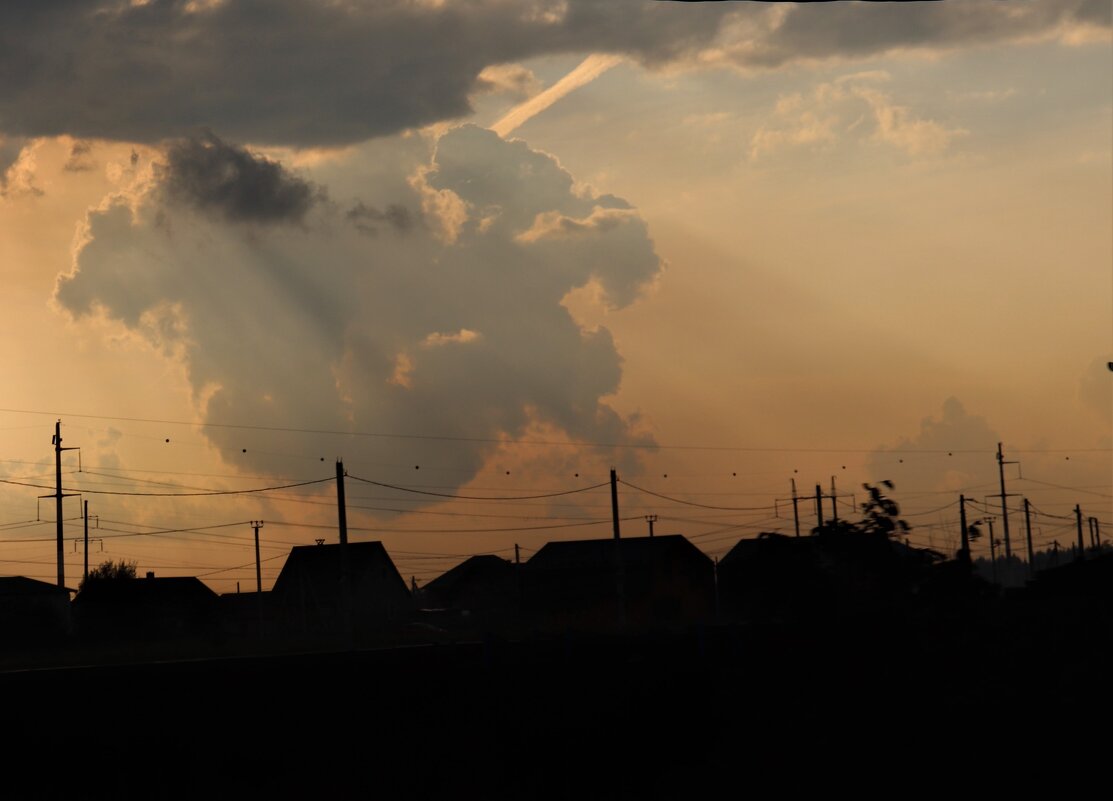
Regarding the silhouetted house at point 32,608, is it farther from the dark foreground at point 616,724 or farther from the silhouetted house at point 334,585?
the dark foreground at point 616,724

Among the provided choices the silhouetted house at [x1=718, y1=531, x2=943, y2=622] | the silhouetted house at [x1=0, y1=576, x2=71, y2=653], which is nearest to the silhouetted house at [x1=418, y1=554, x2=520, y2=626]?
the silhouetted house at [x1=0, y1=576, x2=71, y2=653]

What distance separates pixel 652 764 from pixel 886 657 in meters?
4.73

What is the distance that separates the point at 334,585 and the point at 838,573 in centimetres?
9128

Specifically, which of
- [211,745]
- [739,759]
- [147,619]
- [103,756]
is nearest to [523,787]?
[739,759]

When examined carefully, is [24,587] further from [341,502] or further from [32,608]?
[341,502]

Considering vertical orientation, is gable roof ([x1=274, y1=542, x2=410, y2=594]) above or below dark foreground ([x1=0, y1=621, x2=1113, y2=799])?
above

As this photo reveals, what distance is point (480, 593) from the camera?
13375 cm

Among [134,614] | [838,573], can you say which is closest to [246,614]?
[134,614]

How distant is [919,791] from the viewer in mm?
20250

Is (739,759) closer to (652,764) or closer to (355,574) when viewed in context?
(652,764)

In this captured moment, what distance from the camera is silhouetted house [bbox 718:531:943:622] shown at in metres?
23.8

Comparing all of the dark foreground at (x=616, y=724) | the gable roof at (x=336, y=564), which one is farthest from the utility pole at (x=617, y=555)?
the dark foreground at (x=616, y=724)

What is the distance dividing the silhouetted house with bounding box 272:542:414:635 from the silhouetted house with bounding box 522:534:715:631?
46.1 ft

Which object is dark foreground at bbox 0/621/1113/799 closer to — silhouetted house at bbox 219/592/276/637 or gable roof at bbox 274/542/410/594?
silhouetted house at bbox 219/592/276/637
